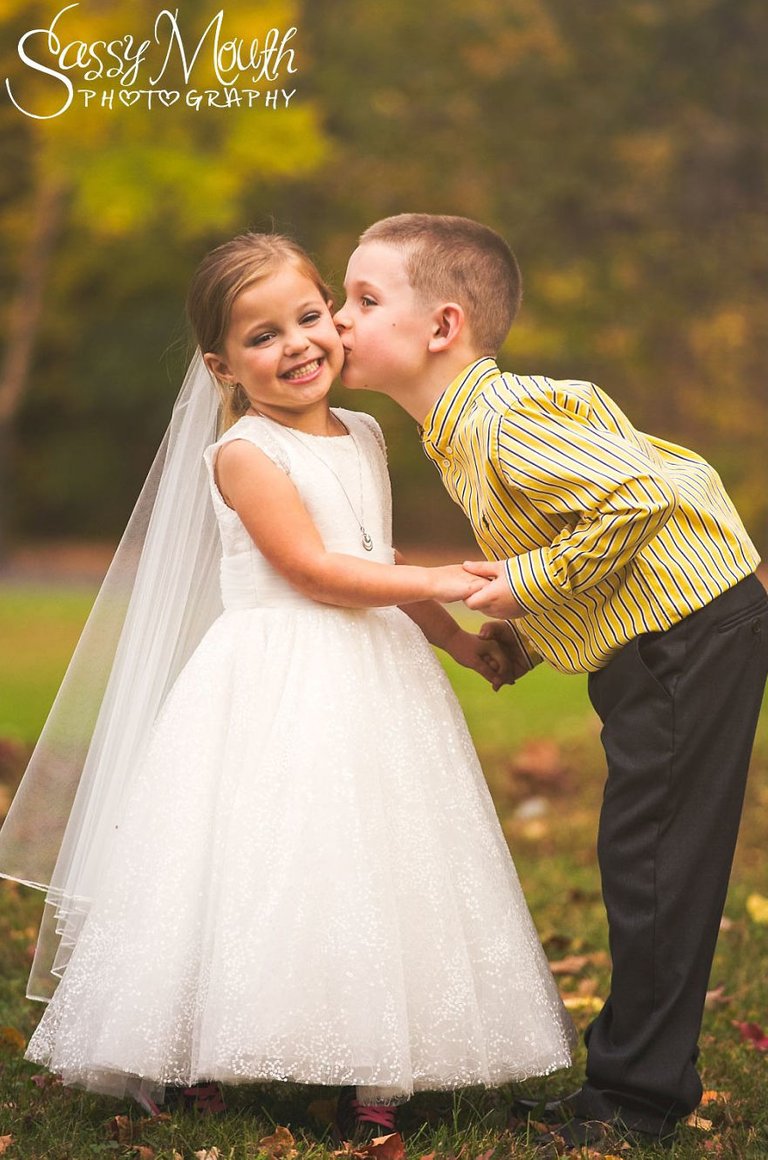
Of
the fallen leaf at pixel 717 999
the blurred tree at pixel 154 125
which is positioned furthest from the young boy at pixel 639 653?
the blurred tree at pixel 154 125

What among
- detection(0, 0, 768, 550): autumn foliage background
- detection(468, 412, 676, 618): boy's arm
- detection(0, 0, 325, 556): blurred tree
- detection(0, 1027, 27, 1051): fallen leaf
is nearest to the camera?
detection(468, 412, 676, 618): boy's arm

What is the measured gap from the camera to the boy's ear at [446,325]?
279cm

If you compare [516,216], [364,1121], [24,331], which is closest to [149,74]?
[24,331]

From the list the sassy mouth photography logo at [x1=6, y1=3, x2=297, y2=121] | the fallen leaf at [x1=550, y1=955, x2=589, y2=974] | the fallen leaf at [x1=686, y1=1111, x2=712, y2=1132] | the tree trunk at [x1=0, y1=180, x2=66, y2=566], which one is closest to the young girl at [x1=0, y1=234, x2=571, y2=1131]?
the fallen leaf at [x1=686, y1=1111, x2=712, y2=1132]

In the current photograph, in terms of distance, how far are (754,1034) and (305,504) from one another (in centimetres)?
177

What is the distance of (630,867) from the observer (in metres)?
2.69

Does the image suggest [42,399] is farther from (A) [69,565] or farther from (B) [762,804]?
(B) [762,804]

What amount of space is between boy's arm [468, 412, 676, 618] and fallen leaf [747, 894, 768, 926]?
2.15 metres

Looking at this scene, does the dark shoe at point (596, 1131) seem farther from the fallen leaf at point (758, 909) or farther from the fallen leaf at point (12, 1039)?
the fallen leaf at point (758, 909)

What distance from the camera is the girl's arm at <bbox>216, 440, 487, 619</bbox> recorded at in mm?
2703

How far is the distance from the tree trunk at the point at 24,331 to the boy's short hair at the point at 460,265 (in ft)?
47.9

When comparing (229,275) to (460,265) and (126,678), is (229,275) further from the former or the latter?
(126,678)

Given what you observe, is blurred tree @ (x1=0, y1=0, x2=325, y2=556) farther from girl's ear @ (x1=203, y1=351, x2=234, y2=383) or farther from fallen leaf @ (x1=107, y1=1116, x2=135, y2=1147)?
fallen leaf @ (x1=107, y1=1116, x2=135, y2=1147)

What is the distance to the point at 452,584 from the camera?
2.67 meters
